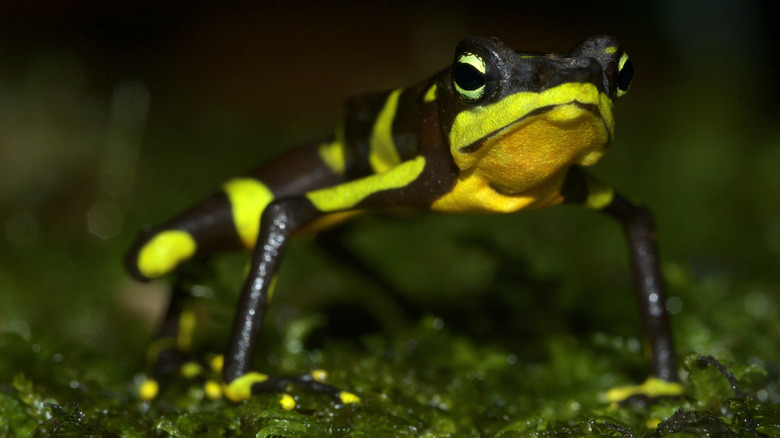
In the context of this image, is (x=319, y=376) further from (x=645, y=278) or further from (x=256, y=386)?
(x=645, y=278)

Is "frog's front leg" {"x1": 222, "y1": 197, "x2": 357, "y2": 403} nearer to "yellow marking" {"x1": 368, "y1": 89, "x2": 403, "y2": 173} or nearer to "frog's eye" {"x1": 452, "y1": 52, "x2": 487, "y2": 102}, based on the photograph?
"yellow marking" {"x1": 368, "y1": 89, "x2": 403, "y2": 173}

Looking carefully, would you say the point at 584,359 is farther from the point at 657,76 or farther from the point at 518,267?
the point at 657,76

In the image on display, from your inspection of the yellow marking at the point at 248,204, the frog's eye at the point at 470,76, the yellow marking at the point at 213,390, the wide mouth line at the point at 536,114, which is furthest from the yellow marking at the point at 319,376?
the frog's eye at the point at 470,76

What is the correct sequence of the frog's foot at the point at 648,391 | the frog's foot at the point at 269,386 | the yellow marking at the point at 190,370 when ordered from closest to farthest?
the frog's foot at the point at 269,386
the frog's foot at the point at 648,391
the yellow marking at the point at 190,370

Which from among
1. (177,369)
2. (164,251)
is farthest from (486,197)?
(177,369)

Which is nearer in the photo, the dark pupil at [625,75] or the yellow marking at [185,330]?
the dark pupil at [625,75]

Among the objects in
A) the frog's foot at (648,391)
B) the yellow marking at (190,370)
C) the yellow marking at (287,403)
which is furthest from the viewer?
the yellow marking at (190,370)

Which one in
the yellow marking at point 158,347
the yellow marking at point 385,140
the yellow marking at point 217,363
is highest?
the yellow marking at point 385,140

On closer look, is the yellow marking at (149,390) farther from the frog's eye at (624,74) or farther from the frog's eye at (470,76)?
the frog's eye at (624,74)
